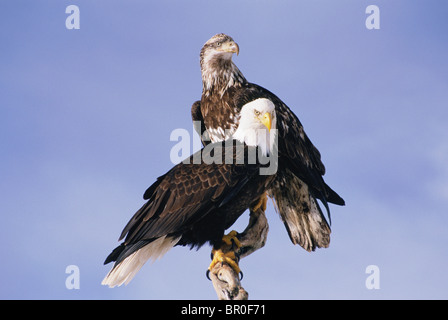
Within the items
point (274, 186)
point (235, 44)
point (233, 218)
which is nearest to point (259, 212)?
point (274, 186)

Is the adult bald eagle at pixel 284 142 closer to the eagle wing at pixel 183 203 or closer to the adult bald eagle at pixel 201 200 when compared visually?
the adult bald eagle at pixel 201 200

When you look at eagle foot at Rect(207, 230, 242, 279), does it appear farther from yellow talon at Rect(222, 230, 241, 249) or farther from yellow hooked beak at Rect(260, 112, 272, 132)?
yellow hooked beak at Rect(260, 112, 272, 132)

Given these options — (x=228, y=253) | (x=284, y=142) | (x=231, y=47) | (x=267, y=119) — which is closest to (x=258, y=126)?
(x=267, y=119)

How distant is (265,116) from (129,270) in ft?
7.34

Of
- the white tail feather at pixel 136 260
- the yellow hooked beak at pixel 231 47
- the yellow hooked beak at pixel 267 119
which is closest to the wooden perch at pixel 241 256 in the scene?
the white tail feather at pixel 136 260

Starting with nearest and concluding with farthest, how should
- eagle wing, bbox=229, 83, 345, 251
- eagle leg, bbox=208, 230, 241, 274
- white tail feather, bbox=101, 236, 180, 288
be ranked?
white tail feather, bbox=101, 236, 180, 288
eagle leg, bbox=208, 230, 241, 274
eagle wing, bbox=229, 83, 345, 251

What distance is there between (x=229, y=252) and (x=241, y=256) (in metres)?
0.47

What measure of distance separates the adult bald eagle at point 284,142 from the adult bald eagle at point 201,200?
98 centimetres

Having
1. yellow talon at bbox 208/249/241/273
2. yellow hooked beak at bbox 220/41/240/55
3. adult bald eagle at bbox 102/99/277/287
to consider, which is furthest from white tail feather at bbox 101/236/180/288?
yellow hooked beak at bbox 220/41/240/55

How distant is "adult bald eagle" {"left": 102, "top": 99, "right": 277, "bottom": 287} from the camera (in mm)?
7156

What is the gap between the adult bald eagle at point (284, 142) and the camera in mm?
8508

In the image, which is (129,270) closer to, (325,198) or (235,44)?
(325,198)

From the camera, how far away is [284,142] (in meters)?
8.52

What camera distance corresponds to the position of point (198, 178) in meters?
7.31
